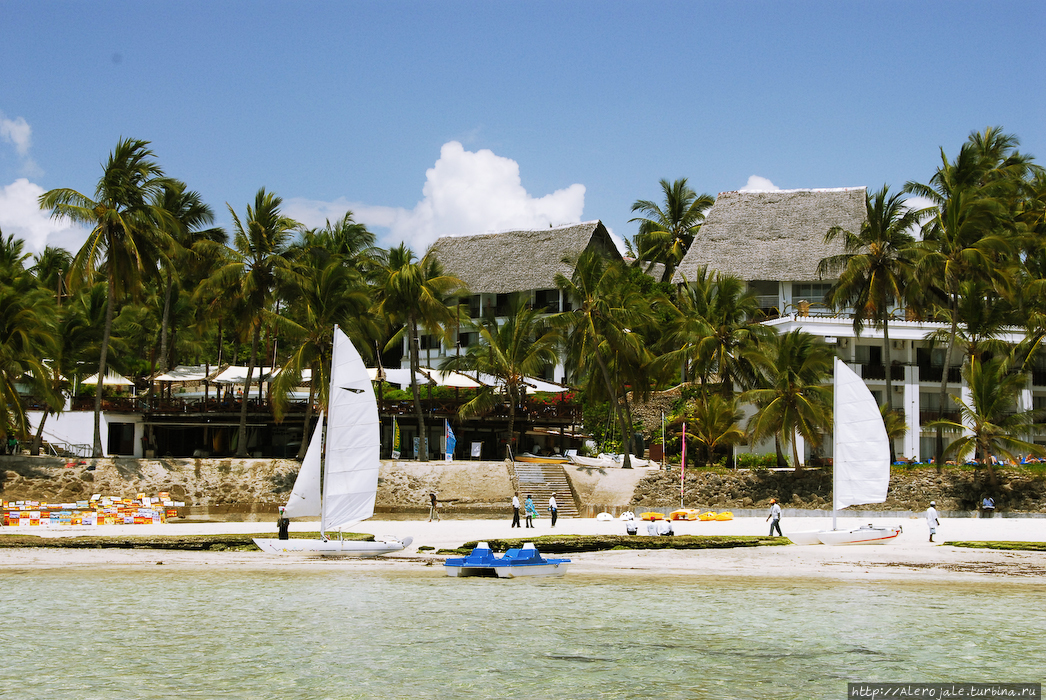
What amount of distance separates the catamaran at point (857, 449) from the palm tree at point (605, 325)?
11.8 meters

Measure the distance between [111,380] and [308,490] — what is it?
67.4 ft

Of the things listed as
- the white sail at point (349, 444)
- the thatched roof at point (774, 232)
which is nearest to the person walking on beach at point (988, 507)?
the thatched roof at point (774, 232)

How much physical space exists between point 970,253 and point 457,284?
19024mm

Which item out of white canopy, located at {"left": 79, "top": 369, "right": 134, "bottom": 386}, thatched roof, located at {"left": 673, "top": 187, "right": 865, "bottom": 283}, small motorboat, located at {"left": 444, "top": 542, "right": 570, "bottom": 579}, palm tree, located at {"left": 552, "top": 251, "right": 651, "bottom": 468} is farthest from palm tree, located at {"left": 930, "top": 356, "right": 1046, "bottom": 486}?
white canopy, located at {"left": 79, "top": 369, "right": 134, "bottom": 386}

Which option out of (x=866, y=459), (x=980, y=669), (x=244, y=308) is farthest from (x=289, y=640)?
(x=244, y=308)

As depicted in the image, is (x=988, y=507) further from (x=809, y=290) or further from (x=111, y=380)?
(x=111, y=380)

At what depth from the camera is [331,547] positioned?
883 inches

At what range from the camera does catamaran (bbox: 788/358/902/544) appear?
25.5m

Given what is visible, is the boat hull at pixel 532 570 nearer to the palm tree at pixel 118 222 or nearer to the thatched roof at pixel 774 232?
the palm tree at pixel 118 222

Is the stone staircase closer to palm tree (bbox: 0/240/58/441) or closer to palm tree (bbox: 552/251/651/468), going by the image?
palm tree (bbox: 552/251/651/468)

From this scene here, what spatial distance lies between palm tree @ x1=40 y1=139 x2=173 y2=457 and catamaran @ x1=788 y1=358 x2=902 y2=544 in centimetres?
2440

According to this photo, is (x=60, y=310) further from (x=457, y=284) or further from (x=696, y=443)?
(x=696, y=443)

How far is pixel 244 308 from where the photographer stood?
1479 inches

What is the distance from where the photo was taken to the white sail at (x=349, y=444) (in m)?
22.4
